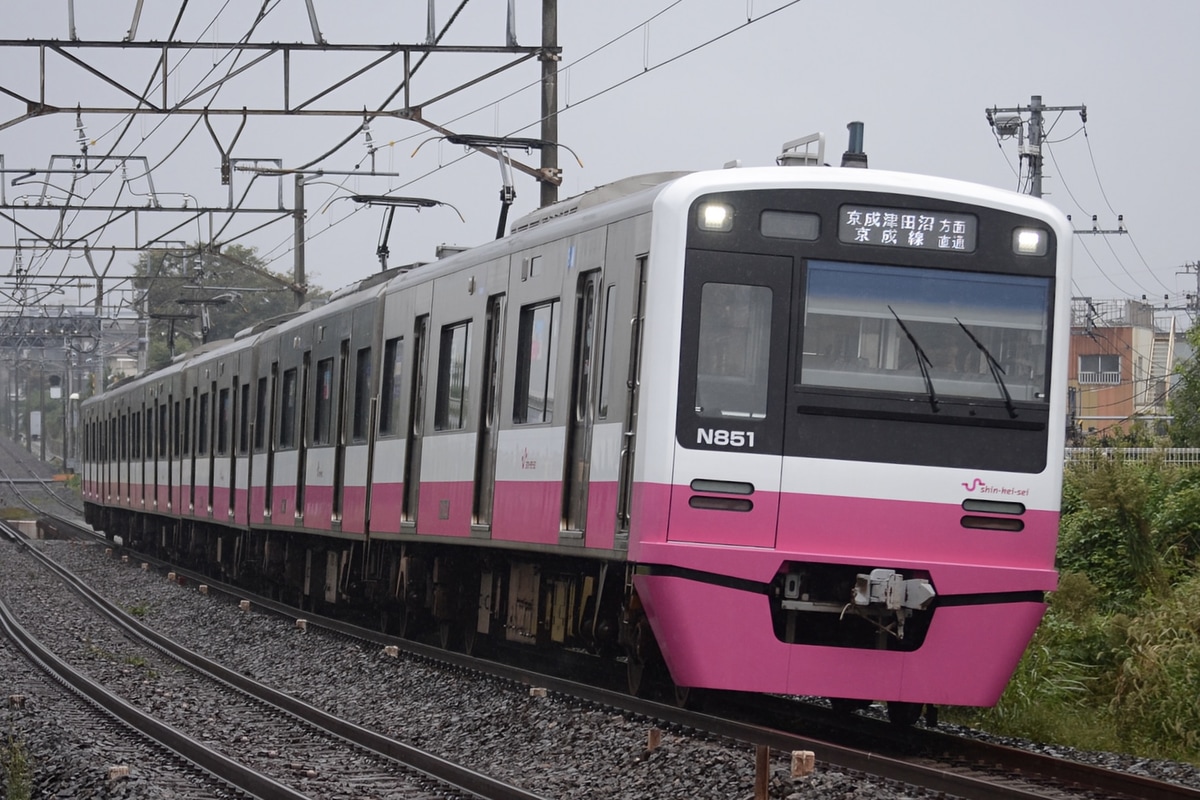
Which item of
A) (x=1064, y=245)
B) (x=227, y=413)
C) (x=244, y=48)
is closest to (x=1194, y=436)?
(x=227, y=413)

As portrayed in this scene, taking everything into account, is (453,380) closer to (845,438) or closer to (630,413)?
(630,413)

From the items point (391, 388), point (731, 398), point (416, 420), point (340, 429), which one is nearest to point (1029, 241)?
point (731, 398)

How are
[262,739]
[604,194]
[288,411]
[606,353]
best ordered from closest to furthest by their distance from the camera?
1. [606,353]
2. [262,739]
3. [604,194]
4. [288,411]

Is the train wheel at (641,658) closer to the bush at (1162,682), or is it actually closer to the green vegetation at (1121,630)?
the green vegetation at (1121,630)

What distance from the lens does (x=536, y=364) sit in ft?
36.1

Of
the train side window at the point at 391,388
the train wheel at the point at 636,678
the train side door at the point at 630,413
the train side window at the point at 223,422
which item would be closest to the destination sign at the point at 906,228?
the train side door at the point at 630,413

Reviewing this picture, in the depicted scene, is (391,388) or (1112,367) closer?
(391,388)

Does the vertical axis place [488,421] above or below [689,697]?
above

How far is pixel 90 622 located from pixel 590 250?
1107 centimetres

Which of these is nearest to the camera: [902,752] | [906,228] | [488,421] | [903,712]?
[902,752]

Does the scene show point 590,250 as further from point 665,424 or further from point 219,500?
point 219,500

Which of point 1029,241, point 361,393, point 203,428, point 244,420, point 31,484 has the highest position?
point 1029,241

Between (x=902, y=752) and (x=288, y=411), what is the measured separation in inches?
475

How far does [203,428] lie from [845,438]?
60.7 ft
